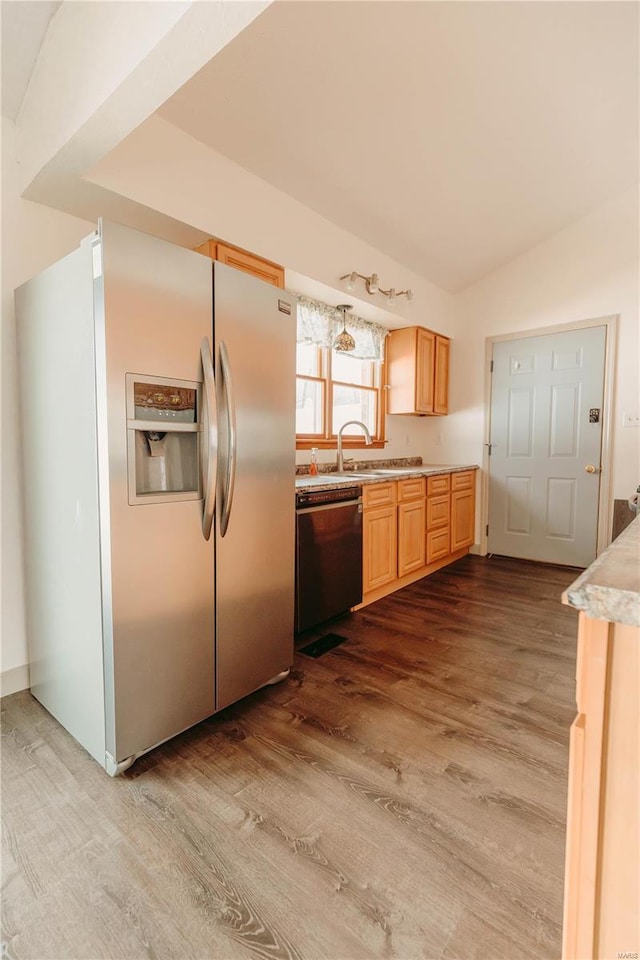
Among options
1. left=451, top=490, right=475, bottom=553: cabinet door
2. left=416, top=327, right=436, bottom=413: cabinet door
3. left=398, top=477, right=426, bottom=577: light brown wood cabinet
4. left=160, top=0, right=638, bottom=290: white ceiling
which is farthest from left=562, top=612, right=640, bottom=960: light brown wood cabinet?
left=416, top=327, right=436, bottom=413: cabinet door

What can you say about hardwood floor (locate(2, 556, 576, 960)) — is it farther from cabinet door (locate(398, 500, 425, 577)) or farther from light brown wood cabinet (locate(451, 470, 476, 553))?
light brown wood cabinet (locate(451, 470, 476, 553))

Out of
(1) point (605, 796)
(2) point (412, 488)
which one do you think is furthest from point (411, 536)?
(1) point (605, 796)

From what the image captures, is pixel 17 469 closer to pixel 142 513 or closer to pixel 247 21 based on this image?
pixel 142 513

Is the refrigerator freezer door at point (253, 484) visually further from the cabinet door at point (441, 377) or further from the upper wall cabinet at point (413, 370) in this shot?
the cabinet door at point (441, 377)

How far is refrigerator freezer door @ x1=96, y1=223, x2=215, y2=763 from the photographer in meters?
1.52

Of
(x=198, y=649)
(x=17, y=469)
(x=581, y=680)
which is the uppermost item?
(x=17, y=469)

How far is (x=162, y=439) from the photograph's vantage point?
5.70 feet

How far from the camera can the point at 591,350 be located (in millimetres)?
4051

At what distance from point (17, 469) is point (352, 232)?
2.79 meters

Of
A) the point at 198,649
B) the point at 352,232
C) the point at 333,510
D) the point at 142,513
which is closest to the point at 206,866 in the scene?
the point at 198,649

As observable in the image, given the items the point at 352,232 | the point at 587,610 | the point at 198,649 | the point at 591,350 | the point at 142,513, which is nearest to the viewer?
the point at 587,610

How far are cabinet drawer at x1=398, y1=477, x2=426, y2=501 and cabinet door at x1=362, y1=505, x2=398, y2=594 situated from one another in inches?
6.5

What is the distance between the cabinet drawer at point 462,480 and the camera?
4371 mm

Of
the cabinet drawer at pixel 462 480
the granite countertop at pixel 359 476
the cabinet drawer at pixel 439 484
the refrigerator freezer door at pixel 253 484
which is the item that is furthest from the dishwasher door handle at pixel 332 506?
the cabinet drawer at pixel 462 480
